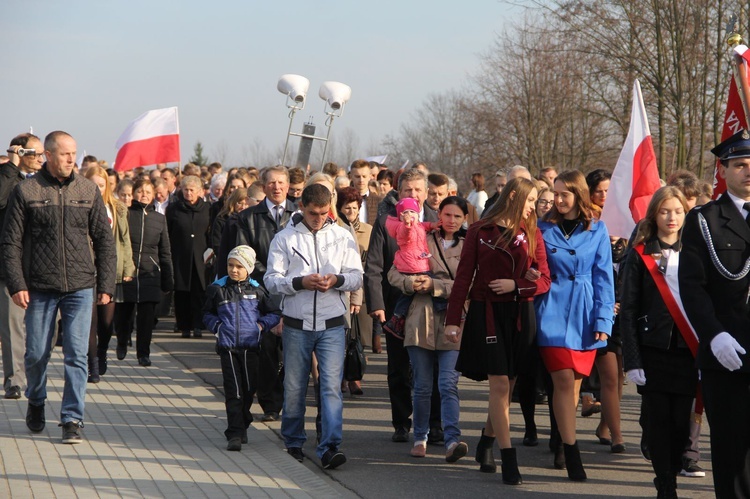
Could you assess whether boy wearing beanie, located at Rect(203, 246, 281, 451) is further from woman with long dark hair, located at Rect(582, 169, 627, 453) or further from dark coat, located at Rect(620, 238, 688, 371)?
dark coat, located at Rect(620, 238, 688, 371)

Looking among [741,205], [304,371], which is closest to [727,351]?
[741,205]

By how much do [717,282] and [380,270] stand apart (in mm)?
3809

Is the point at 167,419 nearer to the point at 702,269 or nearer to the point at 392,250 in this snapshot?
the point at 392,250

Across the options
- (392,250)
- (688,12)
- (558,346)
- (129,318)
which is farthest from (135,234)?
(688,12)

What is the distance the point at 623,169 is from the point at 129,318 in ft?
20.8

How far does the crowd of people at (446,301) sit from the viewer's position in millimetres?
6719

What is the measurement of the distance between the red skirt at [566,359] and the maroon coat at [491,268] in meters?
0.40

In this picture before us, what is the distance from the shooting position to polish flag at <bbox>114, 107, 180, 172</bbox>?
2123 centimetres

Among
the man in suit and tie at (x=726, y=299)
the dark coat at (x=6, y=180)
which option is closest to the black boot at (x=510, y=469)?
the man in suit and tie at (x=726, y=299)

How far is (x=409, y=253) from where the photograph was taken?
846 centimetres

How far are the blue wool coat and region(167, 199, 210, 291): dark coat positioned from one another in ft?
28.3

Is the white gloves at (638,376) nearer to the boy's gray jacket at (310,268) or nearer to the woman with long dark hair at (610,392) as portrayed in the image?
the woman with long dark hair at (610,392)

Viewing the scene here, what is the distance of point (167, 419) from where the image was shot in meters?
9.65

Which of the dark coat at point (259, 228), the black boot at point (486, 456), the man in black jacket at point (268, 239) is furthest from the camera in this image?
the dark coat at point (259, 228)
